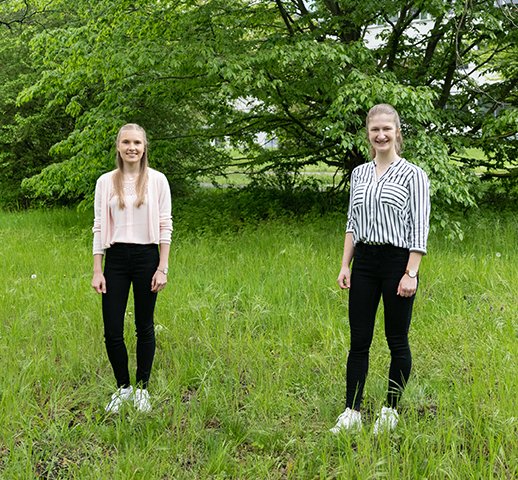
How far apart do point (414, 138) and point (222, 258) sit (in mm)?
2854

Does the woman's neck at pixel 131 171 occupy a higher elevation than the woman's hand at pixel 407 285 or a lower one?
higher

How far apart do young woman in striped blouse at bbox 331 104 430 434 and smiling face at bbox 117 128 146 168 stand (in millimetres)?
1271

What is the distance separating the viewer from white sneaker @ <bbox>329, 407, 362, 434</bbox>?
120 inches

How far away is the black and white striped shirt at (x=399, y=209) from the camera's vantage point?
2.90 metres

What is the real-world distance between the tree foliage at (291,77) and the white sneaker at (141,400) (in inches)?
166

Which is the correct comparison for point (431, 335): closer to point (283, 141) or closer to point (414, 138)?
point (414, 138)

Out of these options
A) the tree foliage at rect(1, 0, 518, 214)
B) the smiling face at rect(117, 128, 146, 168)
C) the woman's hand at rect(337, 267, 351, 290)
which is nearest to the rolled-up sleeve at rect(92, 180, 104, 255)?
the smiling face at rect(117, 128, 146, 168)

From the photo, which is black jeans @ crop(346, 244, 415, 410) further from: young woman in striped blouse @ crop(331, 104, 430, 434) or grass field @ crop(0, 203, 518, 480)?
grass field @ crop(0, 203, 518, 480)

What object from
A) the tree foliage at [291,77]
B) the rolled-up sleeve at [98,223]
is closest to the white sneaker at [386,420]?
the rolled-up sleeve at [98,223]

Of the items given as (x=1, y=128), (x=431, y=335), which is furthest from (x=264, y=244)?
(x=1, y=128)

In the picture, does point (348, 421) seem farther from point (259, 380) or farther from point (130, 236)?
point (130, 236)

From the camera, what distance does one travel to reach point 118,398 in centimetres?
346

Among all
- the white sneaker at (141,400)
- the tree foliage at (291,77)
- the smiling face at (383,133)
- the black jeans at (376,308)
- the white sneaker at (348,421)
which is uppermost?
the tree foliage at (291,77)

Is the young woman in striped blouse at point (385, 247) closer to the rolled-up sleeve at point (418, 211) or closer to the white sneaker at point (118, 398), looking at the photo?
the rolled-up sleeve at point (418, 211)
